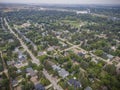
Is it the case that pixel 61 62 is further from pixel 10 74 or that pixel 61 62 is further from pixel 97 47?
pixel 97 47

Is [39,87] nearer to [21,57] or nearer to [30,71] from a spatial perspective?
[30,71]

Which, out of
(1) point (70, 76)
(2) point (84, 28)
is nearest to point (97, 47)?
(1) point (70, 76)

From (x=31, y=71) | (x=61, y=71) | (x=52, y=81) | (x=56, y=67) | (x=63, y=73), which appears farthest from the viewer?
(x=56, y=67)

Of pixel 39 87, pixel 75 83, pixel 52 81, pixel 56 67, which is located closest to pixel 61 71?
pixel 56 67

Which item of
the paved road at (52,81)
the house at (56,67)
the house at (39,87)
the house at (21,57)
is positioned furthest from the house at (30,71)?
the house at (21,57)

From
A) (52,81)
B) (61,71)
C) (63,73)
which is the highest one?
(61,71)

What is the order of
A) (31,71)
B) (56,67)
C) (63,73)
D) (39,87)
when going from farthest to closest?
(56,67)
(31,71)
(63,73)
(39,87)

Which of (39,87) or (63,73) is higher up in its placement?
(63,73)

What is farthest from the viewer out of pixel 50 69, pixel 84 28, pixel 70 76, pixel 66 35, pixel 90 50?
pixel 84 28

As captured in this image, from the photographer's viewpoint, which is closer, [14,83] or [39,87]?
[39,87]

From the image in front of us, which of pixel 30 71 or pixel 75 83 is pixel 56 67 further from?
pixel 75 83

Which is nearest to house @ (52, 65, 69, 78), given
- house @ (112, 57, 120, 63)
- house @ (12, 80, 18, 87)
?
house @ (12, 80, 18, 87)
